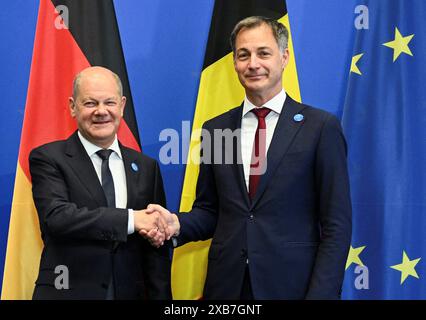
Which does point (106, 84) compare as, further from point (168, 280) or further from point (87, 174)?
point (168, 280)

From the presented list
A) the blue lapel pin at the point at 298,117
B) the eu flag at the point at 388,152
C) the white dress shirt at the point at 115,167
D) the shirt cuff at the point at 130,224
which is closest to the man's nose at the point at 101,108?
the white dress shirt at the point at 115,167

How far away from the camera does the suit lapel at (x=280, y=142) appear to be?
243 centimetres

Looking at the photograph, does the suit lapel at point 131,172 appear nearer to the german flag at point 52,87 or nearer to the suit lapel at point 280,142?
the german flag at point 52,87

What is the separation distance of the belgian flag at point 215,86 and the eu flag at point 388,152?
38 cm

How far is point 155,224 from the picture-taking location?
2551mm

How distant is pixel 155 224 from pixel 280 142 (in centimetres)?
62

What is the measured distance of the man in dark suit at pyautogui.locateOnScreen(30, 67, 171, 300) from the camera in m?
2.47

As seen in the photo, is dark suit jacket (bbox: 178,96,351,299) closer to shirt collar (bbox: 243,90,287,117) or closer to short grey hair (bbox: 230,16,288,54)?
shirt collar (bbox: 243,90,287,117)

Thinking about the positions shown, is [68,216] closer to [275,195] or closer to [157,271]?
[157,271]

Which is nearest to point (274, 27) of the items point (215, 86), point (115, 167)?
point (215, 86)

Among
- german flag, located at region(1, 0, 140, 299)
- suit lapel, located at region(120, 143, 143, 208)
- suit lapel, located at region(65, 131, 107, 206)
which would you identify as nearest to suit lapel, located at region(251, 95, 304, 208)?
suit lapel, located at region(120, 143, 143, 208)

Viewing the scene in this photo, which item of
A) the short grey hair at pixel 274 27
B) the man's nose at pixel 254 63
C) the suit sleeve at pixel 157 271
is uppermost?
the short grey hair at pixel 274 27

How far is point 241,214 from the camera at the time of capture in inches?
96.9
